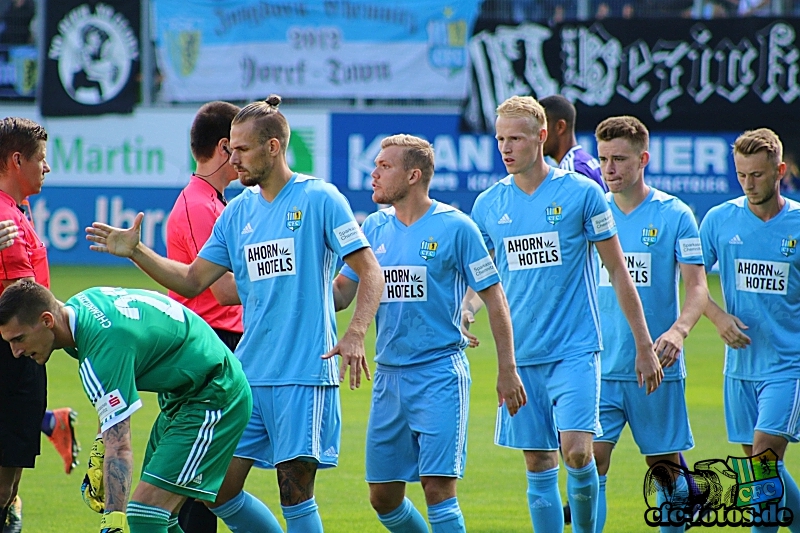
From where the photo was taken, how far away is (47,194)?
23156 millimetres

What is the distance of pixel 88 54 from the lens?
977 inches

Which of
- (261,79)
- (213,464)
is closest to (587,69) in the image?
(261,79)

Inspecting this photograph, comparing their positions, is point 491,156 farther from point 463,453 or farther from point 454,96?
point 463,453

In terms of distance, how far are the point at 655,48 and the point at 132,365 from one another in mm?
19760

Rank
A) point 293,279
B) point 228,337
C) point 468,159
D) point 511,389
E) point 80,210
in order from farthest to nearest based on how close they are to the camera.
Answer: point 80,210 < point 468,159 < point 228,337 < point 511,389 < point 293,279

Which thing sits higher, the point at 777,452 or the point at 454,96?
the point at 454,96

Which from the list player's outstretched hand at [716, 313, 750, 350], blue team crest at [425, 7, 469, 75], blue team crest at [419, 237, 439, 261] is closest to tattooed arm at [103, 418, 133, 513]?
blue team crest at [419, 237, 439, 261]

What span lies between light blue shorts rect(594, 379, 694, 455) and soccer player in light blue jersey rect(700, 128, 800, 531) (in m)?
0.29

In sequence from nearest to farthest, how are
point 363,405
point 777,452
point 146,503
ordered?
1. point 146,503
2. point 777,452
3. point 363,405

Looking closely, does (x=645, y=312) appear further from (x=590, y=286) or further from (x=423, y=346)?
(x=423, y=346)

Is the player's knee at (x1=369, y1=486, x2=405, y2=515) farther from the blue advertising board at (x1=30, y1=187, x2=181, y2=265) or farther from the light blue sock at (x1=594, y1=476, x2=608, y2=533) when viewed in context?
the blue advertising board at (x1=30, y1=187, x2=181, y2=265)

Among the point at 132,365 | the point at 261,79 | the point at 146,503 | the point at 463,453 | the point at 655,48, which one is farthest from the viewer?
the point at 261,79

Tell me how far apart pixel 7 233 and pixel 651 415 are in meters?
3.78

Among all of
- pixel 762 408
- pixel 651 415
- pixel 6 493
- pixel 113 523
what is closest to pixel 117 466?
pixel 113 523
